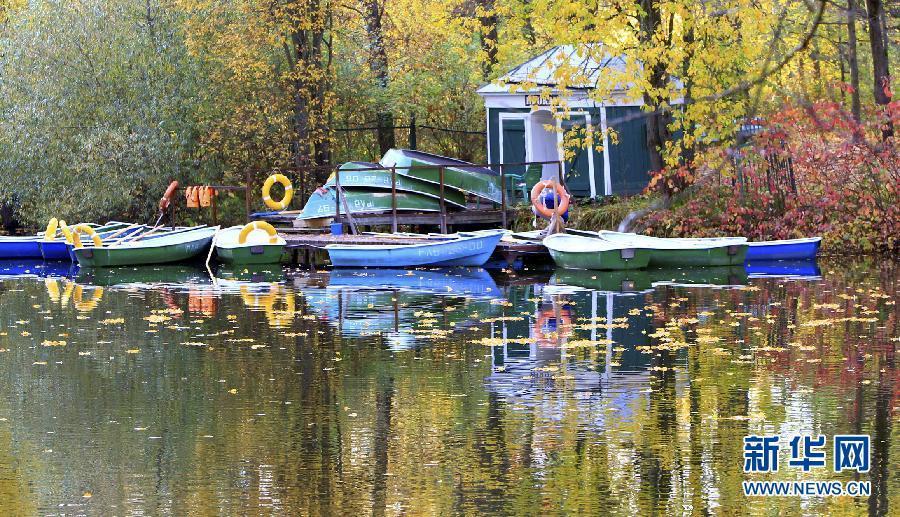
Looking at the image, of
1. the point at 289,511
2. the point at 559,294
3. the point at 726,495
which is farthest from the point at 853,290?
the point at 289,511

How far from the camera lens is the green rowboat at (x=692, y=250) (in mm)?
25484

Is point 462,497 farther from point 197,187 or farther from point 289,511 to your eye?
point 197,187

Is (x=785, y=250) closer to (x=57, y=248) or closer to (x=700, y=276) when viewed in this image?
(x=700, y=276)

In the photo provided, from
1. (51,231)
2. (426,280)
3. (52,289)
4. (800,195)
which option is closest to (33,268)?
(51,231)

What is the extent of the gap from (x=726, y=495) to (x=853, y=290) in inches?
496

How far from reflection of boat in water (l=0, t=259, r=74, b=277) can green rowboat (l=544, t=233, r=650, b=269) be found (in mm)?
10283

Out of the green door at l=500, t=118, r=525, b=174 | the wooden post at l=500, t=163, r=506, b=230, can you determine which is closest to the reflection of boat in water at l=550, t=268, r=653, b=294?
the wooden post at l=500, t=163, r=506, b=230

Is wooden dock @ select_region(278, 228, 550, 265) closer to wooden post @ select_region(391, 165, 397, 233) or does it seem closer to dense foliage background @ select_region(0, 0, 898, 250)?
wooden post @ select_region(391, 165, 397, 233)

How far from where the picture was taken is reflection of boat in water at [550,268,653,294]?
74.5 ft

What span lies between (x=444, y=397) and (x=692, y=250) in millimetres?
13728

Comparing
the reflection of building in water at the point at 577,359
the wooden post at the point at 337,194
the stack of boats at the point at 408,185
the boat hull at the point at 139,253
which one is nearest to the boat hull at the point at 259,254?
the boat hull at the point at 139,253

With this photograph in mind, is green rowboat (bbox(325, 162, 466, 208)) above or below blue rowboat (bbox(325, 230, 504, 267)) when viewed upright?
above

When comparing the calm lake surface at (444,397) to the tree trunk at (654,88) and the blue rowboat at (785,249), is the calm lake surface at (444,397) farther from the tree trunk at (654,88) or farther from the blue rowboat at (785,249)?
the tree trunk at (654,88)

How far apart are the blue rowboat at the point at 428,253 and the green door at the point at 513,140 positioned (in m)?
5.07
